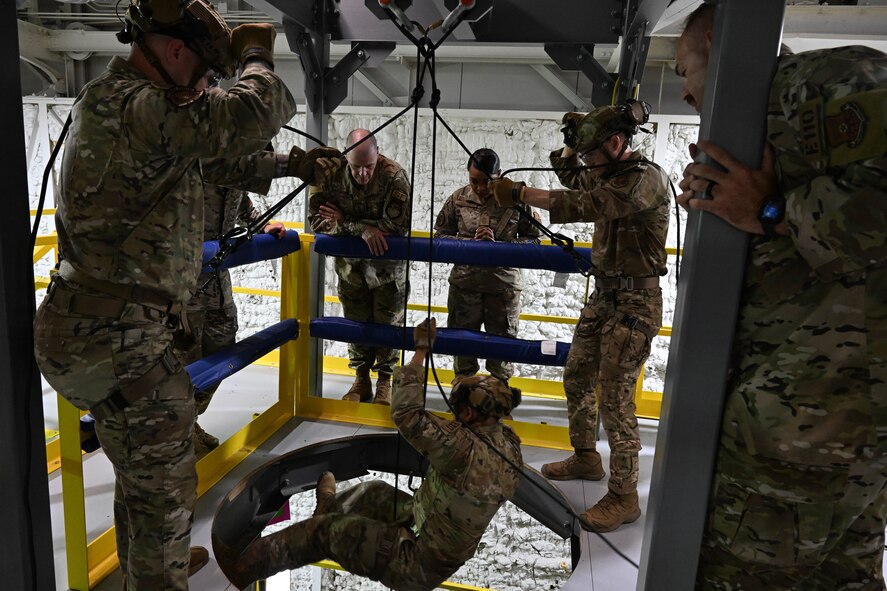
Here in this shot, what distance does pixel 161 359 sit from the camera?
1.84 meters

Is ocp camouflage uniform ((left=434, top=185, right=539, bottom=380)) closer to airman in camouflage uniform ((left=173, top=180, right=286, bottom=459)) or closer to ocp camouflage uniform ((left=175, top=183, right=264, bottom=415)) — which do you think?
airman in camouflage uniform ((left=173, top=180, right=286, bottom=459))

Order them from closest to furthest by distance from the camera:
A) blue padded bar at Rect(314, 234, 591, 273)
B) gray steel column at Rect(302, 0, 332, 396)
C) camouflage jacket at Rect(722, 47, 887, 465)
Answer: camouflage jacket at Rect(722, 47, 887, 465) → blue padded bar at Rect(314, 234, 591, 273) → gray steel column at Rect(302, 0, 332, 396)

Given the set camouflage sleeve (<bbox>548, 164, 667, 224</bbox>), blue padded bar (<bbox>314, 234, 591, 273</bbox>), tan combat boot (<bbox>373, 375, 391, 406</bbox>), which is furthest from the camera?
tan combat boot (<bbox>373, 375, 391, 406</bbox>)

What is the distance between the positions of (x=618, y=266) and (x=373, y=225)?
1683 mm

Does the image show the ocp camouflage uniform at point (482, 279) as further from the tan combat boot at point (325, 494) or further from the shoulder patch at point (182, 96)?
the shoulder patch at point (182, 96)

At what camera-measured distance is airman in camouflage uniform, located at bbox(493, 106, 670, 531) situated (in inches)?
102

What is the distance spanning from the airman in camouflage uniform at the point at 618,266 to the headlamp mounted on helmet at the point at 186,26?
1286mm

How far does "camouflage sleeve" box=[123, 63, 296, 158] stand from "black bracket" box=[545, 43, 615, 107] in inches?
110

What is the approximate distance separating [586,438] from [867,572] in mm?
2007

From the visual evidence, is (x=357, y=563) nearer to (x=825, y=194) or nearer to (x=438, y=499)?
(x=438, y=499)

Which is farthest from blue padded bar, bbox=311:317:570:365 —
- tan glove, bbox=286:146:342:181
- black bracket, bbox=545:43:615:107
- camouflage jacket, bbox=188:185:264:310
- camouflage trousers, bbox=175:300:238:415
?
black bracket, bbox=545:43:615:107

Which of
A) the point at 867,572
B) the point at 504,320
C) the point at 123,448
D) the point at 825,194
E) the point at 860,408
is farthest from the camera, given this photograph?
the point at 504,320

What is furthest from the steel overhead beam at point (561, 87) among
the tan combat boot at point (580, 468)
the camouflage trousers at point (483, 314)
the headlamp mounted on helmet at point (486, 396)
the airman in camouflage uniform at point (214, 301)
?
the headlamp mounted on helmet at point (486, 396)

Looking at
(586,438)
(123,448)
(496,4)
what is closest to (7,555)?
(123,448)
